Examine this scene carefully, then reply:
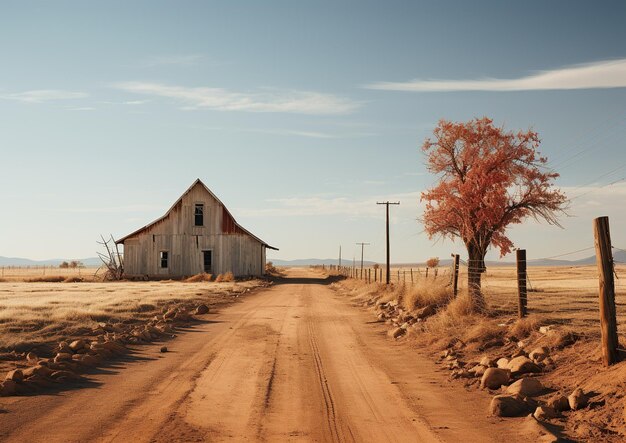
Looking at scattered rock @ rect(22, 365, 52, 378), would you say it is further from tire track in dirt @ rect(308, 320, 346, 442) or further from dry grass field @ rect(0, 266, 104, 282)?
dry grass field @ rect(0, 266, 104, 282)

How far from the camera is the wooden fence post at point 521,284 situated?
46.3ft

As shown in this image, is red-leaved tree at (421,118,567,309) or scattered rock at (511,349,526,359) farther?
red-leaved tree at (421,118,567,309)

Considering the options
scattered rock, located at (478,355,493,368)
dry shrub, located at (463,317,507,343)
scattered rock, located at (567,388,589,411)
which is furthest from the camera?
dry shrub, located at (463,317,507,343)

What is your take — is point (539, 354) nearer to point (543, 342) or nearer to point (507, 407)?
point (543, 342)

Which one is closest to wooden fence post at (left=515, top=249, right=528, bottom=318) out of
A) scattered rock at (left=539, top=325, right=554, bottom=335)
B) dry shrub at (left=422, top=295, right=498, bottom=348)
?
dry shrub at (left=422, top=295, right=498, bottom=348)

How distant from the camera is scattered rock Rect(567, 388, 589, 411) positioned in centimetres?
791

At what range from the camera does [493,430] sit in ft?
24.3

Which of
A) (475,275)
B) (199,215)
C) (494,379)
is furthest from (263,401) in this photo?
(199,215)

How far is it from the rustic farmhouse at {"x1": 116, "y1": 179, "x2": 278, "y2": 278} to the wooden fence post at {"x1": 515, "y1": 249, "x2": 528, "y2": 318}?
41.2 meters

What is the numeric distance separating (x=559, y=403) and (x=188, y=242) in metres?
48.0

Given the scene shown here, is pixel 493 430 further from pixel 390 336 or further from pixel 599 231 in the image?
pixel 390 336

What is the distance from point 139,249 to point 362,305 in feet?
107

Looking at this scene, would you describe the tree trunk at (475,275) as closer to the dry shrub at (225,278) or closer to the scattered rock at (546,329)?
the scattered rock at (546,329)

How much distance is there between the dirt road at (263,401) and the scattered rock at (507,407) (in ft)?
0.76
